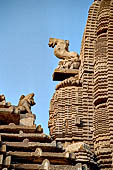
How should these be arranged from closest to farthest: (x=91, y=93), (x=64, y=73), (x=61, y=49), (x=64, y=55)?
(x=91, y=93), (x=64, y=73), (x=64, y=55), (x=61, y=49)

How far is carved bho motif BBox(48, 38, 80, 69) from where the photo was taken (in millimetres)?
21203

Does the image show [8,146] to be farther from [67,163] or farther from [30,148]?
[67,163]

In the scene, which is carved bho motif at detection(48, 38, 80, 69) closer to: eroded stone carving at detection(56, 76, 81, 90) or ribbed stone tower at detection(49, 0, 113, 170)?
ribbed stone tower at detection(49, 0, 113, 170)

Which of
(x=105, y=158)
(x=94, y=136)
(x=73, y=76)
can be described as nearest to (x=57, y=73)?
(x=73, y=76)

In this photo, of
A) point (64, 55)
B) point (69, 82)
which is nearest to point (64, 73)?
point (69, 82)

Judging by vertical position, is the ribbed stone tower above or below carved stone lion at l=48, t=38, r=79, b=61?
below

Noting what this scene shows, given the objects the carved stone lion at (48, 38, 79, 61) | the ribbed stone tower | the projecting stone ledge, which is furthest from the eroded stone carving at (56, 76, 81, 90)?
the carved stone lion at (48, 38, 79, 61)

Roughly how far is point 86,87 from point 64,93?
1.32 metres

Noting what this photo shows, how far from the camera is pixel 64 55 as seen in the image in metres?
22.1

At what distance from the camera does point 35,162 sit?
24.5ft

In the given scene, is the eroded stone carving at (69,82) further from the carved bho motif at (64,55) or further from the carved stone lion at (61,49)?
the carved stone lion at (61,49)

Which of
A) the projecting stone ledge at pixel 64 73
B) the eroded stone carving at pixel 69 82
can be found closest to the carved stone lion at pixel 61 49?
the projecting stone ledge at pixel 64 73

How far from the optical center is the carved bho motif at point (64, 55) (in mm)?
21203

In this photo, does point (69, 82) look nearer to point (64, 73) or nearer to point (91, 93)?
point (64, 73)
